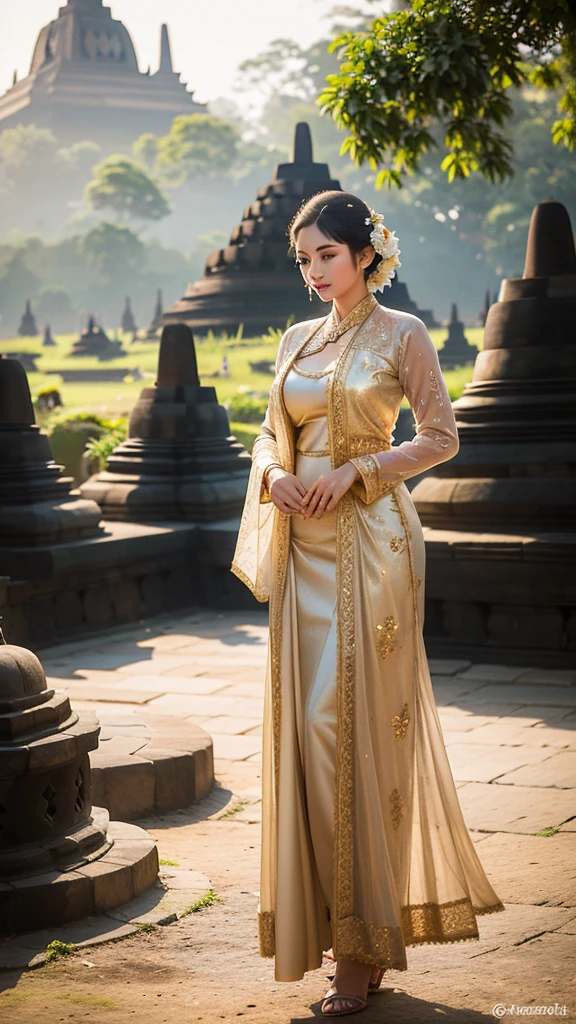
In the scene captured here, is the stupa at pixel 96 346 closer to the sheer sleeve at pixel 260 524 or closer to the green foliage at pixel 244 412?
the green foliage at pixel 244 412

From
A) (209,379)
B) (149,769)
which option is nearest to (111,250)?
(209,379)

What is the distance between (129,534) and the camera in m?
9.20

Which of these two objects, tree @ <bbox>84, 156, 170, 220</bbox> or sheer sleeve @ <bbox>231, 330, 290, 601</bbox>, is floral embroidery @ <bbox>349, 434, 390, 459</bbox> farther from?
tree @ <bbox>84, 156, 170, 220</bbox>

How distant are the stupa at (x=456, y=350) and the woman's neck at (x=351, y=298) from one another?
902 inches

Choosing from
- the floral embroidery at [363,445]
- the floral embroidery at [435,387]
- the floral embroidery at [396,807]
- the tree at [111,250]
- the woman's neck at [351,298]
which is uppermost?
the tree at [111,250]

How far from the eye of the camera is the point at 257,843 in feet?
14.3

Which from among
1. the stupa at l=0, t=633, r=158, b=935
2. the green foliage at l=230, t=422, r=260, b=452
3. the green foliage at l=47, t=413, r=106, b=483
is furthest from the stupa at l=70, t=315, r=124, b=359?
the stupa at l=0, t=633, r=158, b=935

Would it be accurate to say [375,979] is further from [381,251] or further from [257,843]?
[381,251]

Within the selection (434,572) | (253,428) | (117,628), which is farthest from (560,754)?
(253,428)

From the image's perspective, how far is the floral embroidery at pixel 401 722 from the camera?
3.02 m

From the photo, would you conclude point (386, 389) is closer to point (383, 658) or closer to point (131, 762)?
point (383, 658)

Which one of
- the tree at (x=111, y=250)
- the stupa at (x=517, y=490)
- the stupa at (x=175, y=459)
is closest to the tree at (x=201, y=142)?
the tree at (x=111, y=250)

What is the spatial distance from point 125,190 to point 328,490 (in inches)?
2264

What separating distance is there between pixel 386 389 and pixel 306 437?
22 centimetres
